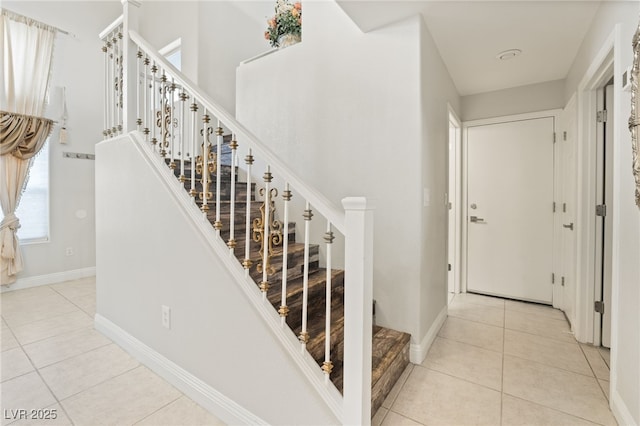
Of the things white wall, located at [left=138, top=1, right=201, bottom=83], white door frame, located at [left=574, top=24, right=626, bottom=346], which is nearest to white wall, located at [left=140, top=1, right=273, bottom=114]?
white wall, located at [left=138, top=1, right=201, bottom=83]

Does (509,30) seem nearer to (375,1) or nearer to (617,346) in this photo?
(375,1)

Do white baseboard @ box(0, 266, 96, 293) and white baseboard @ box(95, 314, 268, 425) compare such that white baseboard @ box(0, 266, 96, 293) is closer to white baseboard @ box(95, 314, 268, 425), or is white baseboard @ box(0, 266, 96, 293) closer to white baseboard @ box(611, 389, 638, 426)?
white baseboard @ box(95, 314, 268, 425)

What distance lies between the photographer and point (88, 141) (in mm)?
4398

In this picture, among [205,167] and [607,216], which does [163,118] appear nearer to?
[205,167]

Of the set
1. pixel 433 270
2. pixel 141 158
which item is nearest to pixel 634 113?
pixel 433 270

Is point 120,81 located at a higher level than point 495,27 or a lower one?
lower

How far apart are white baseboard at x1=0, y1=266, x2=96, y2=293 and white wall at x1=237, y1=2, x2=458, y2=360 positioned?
12.1ft

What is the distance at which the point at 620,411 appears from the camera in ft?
5.11

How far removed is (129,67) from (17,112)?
8.00ft

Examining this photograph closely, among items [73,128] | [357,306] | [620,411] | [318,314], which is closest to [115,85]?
[73,128]

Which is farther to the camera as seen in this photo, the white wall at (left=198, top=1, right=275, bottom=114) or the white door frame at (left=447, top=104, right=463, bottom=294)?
the white wall at (left=198, top=1, right=275, bottom=114)

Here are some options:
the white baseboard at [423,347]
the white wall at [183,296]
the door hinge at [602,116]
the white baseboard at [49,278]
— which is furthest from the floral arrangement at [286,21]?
the white baseboard at [49,278]

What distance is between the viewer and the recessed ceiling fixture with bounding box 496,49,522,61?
8.34 feet

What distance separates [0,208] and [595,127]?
611 cm
